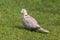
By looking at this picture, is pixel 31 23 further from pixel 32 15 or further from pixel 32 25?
pixel 32 15

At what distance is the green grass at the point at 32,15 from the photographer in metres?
9.92

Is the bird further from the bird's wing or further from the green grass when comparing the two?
the green grass

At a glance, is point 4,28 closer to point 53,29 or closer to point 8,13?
point 53,29

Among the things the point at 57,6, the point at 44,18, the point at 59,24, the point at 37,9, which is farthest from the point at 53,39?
the point at 57,6

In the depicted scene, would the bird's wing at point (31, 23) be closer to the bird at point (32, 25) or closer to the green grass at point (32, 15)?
the bird at point (32, 25)

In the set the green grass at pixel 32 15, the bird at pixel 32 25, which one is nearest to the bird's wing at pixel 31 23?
the bird at pixel 32 25

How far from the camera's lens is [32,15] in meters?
14.0

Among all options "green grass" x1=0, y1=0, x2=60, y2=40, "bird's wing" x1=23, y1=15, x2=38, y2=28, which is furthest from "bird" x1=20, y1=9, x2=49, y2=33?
"green grass" x1=0, y1=0, x2=60, y2=40

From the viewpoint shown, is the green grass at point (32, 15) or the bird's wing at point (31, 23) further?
the bird's wing at point (31, 23)

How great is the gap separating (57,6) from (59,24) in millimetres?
4020

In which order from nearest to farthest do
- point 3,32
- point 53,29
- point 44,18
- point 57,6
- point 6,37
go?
point 6,37
point 3,32
point 53,29
point 44,18
point 57,6

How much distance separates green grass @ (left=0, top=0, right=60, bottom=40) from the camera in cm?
992

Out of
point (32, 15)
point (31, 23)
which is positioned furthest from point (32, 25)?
point (32, 15)

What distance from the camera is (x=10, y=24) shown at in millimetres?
11422
